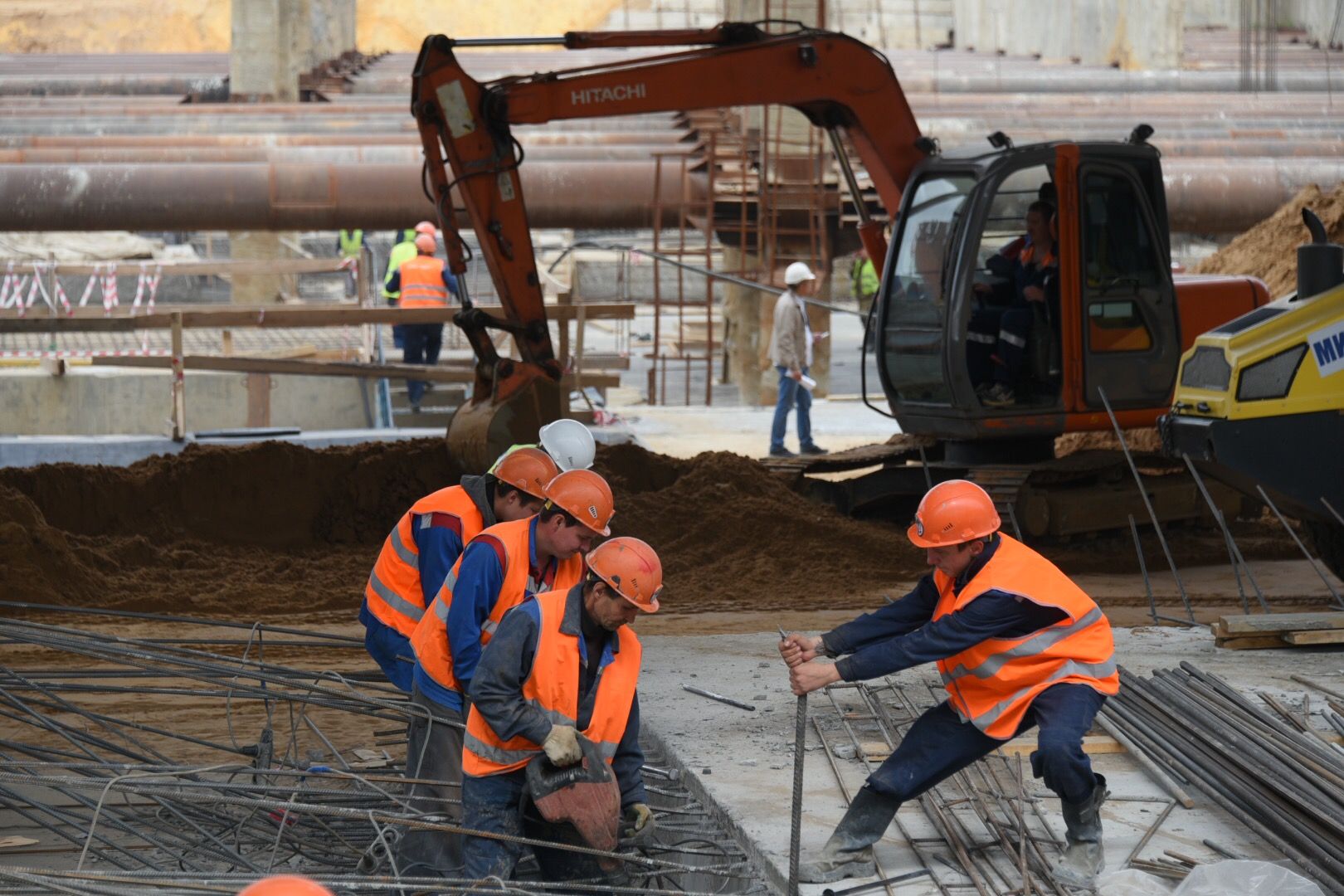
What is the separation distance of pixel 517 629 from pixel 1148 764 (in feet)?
9.37

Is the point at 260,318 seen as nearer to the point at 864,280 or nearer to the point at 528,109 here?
the point at 528,109

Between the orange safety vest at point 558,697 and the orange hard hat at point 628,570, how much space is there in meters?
0.19

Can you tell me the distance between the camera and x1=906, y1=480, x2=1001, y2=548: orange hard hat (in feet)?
17.0

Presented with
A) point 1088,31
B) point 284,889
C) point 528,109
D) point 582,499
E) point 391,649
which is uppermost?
point 1088,31

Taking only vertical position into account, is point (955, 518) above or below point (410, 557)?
above

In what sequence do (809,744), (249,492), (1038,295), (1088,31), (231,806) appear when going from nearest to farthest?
(231,806) → (809,744) → (1038,295) → (249,492) → (1088,31)

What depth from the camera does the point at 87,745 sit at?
6.89m

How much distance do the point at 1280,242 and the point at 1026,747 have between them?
31.8ft

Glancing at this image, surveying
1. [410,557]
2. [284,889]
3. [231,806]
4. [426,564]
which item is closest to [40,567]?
[231,806]

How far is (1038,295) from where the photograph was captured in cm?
1052

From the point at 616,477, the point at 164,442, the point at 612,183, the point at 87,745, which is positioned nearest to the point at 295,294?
the point at 612,183

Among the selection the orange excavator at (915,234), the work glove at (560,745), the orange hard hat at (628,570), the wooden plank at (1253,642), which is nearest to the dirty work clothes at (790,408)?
the orange excavator at (915,234)

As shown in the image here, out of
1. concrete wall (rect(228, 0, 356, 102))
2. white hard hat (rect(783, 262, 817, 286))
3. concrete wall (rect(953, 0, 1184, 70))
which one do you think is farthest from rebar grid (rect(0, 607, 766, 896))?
concrete wall (rect(953, 0, 1184, 70))

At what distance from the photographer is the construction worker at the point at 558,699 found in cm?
488
